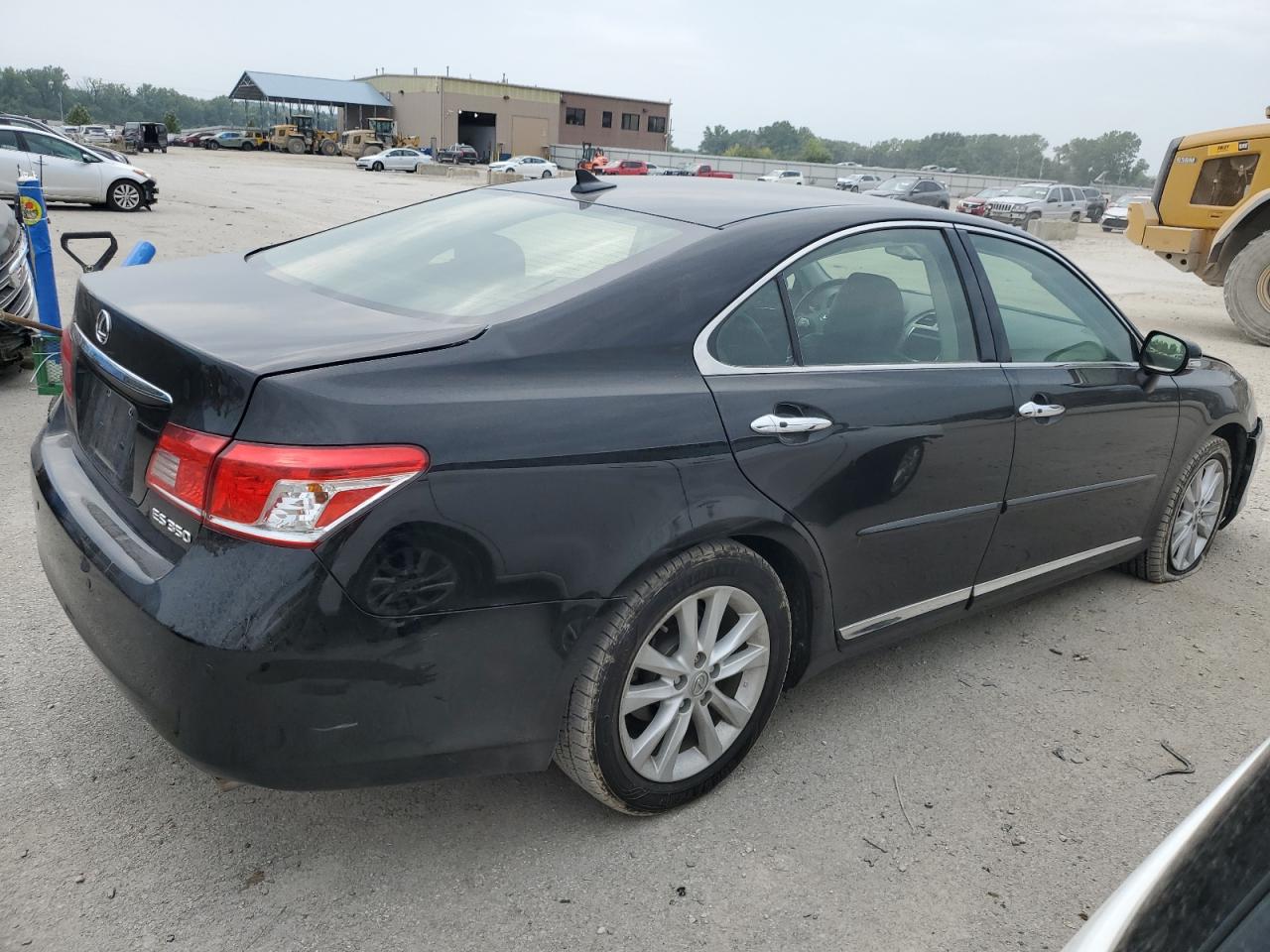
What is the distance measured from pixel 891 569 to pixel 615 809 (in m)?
1.11

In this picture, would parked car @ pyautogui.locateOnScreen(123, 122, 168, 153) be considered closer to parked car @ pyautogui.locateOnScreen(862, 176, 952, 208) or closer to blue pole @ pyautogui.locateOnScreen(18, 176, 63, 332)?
parked car @ pyautogui.locateOnScreen(862, 176, 952, 208)

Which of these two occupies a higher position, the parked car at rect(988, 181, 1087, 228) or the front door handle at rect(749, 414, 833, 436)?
the front door handle at rect(749, 414, 833, 436)

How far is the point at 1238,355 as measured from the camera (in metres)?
10.8

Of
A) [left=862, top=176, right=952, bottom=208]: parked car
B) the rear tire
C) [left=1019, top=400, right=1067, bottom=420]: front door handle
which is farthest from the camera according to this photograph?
[left=862, top=176, right=952, bottom=208]: parked car

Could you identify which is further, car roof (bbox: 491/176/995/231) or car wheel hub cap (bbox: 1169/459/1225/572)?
car wheel hub cap (bbox: 1169/459/1225/572)

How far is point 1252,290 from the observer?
11367mm

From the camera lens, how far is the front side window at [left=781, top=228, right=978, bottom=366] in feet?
9.46

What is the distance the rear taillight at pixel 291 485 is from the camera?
1.99 m

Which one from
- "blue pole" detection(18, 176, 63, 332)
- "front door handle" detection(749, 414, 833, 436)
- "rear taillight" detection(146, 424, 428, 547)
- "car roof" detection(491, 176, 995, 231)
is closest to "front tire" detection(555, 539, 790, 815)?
"front door handle" detection(749, 414, 833, 436)

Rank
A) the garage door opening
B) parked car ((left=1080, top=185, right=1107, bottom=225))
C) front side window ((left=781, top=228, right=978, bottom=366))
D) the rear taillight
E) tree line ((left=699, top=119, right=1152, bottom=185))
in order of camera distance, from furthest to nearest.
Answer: tree line ((left=699, top=119, right=1152, bottom=185))
the garage door opening
parked car ((left=1080, top=185, right=1107, bottom=225))
front side window ((left=781, top=228, right=978, bottom=366))
the rear taillight

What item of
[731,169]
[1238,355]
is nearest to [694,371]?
[1238,355]

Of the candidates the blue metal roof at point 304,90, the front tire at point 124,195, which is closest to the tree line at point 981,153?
the blue metal roof at point 304,90

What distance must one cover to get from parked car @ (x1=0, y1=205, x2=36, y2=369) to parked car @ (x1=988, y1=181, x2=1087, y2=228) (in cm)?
2918

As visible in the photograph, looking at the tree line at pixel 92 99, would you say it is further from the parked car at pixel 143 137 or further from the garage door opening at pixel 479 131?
the parked car at pixel 143 137
